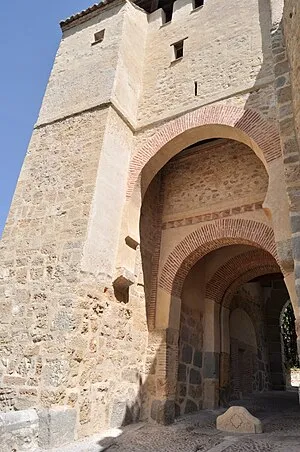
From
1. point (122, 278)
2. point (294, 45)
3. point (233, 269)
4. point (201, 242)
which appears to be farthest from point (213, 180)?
point (294, 45)

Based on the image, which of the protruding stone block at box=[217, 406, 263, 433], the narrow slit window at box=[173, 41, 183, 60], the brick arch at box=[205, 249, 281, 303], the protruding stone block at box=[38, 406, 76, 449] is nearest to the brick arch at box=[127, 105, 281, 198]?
the narrow slit window at box=[173, 41, 183, 60]

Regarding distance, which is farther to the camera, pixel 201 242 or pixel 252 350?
pixel 252 350

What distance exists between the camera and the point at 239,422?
4.50 metres

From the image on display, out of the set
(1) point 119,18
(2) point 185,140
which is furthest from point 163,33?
(2) point 185,140

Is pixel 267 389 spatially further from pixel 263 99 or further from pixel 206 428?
pixel 263 99

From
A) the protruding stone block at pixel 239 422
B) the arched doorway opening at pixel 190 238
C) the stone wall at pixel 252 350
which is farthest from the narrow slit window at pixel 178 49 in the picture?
the protruding stone block at pixel 239 422

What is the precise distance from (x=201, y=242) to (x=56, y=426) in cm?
351

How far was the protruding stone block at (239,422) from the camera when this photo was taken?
4430 mm

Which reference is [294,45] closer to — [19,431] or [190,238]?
[190,238]

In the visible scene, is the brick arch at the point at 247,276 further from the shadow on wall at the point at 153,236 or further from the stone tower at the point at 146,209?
the shadow on wall at the point at 153,236

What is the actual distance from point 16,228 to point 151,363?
2.97 metres

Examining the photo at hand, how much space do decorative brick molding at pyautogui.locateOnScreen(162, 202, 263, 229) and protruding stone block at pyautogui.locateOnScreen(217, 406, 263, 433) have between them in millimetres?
2971

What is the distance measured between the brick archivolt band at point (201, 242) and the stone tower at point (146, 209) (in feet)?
0.09

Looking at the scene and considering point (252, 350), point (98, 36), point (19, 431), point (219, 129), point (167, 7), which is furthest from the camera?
point (252, 350)
